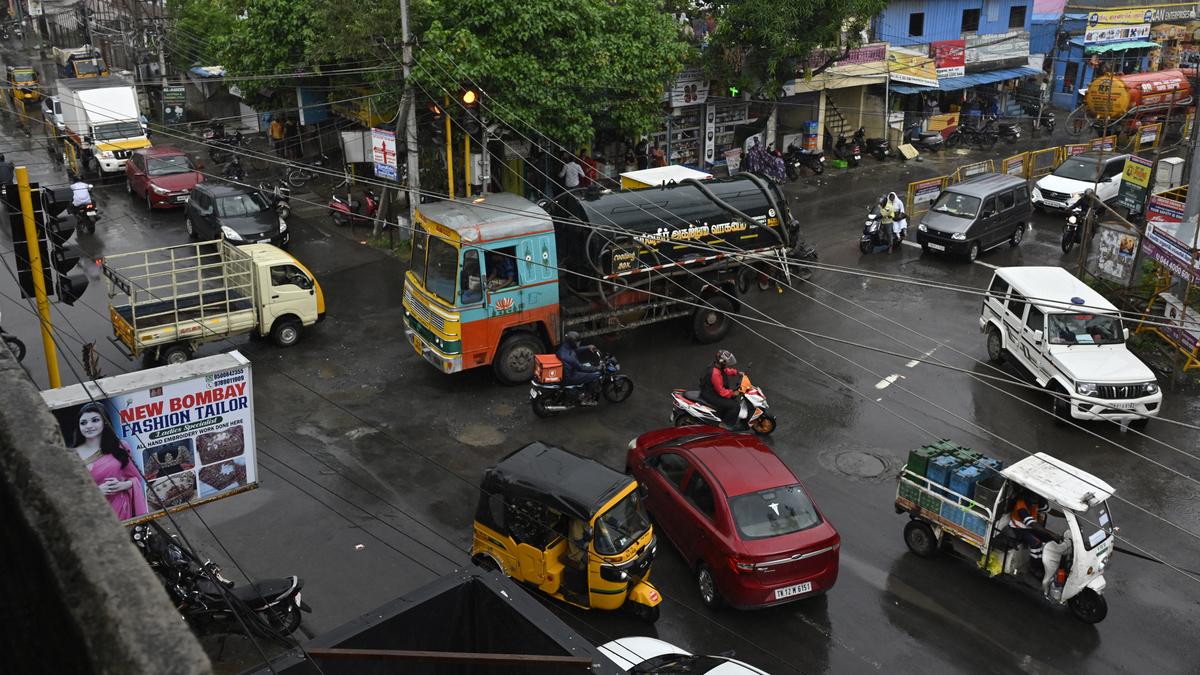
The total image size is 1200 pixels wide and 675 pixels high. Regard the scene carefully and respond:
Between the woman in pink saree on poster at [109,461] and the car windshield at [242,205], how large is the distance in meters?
14.7

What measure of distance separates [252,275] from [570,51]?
9164 mm

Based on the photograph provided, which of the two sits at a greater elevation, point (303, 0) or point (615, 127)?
point (303, 0)

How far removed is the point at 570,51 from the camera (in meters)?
22.5

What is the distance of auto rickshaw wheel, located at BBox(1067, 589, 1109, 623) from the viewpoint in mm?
10594

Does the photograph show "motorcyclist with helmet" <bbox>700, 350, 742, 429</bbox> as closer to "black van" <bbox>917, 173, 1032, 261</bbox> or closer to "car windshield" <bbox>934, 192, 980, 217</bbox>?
"black van" <bbox>917, 173, 1032, 261</bbox>

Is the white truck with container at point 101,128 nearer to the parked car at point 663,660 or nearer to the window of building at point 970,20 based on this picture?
the parked car at point 663,660

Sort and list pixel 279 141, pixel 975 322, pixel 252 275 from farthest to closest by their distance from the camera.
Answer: pixel 279 141 → pixel 975 322 → pixel 252 275

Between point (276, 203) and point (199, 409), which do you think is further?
point (276, 203)


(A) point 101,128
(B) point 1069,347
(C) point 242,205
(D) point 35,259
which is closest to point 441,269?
(D) point 35,259

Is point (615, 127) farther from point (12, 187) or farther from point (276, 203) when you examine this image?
point (12, 187)

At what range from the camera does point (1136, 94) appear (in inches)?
1428

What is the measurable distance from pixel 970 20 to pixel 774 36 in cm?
1472

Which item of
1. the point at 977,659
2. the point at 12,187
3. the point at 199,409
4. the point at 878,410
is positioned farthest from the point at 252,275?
the point at 977,659

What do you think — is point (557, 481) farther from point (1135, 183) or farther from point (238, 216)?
point (1135, 183)
